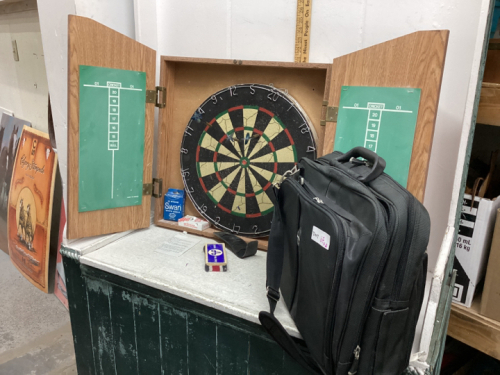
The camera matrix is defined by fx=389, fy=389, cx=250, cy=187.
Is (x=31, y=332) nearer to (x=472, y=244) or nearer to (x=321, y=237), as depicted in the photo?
(x=321, y=237)

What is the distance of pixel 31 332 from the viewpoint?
2.14m

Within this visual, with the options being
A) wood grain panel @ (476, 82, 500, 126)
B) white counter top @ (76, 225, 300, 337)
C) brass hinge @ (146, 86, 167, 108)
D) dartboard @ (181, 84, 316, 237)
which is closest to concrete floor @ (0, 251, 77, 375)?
white counter top @ (76, 225, 300, 337)

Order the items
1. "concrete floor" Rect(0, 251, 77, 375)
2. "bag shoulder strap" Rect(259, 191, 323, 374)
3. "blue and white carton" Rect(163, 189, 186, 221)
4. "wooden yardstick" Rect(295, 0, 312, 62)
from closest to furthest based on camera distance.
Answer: "bag shoulder strap" Rect(259, 191, 323, 374) < "wooden yardstick" Rect(295, 0, 312, 62) < "blue and white carton" Rect(163, 189, 186, 221) < "concrete floor" Rect(0, 251, 77, 375)

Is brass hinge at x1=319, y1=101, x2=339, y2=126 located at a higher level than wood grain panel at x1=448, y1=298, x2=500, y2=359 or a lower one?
higher

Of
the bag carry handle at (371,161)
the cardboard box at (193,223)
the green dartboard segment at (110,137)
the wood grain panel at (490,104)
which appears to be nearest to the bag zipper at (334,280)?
the bag carry handle at (371,161)

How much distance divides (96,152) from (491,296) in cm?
134

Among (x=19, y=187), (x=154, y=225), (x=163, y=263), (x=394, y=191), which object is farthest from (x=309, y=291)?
(x=19, y=187)

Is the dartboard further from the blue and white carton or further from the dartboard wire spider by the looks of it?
the dartboard wire spider

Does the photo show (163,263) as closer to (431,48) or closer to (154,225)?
(154,225)

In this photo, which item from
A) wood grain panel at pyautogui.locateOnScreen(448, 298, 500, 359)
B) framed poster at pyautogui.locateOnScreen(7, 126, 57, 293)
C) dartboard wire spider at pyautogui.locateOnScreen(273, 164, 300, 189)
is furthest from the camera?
framed poster at pyautogui.locateOnScreen(7, 126, 57, 293)

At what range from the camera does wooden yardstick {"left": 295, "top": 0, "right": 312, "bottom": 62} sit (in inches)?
49.9

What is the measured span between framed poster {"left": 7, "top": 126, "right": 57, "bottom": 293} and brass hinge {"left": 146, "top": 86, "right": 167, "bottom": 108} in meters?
1.16

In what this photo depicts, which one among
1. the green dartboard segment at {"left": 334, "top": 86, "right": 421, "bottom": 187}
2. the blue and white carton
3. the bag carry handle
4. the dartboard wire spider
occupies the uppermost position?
the green dartboard segment at {"left": 334, "top": 86, "right": 421, "bottom": 187}

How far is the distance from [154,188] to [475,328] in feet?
3.98
